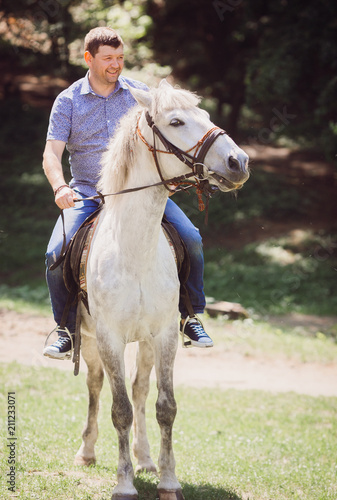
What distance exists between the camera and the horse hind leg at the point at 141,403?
495 centimetres

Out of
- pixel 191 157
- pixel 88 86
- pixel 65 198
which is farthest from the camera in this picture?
pixel 88 86

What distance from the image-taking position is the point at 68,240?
466 centimetres

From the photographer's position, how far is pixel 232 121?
2092 cm

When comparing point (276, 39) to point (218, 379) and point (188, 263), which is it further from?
point (188, 263)

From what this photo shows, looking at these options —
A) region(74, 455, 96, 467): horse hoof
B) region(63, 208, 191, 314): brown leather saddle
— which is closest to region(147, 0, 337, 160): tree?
region(63, 208, 191, 314): brown leather saddle

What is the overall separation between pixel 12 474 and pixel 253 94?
1342cm

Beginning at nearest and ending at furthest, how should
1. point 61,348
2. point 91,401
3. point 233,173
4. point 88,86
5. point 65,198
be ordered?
point 233,173
point 65,198
point 88,86
point 61,348
point 91,401

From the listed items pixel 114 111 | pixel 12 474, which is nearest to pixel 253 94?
pixel 114 111

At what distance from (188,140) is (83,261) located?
1.33 metres

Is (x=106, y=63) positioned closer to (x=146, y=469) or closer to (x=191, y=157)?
(x=191, y=157)

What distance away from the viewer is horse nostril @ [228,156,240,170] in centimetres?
351

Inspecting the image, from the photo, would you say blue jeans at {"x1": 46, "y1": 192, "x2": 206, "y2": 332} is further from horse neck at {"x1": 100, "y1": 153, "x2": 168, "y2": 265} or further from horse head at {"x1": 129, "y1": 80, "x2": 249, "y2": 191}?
horse head at {"x1": 129, "y1": 80, "x2": 249, "y2": 191}

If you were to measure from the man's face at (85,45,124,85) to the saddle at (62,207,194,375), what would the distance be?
40.0 inches

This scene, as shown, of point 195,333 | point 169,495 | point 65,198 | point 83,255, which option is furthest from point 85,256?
point 169,495
